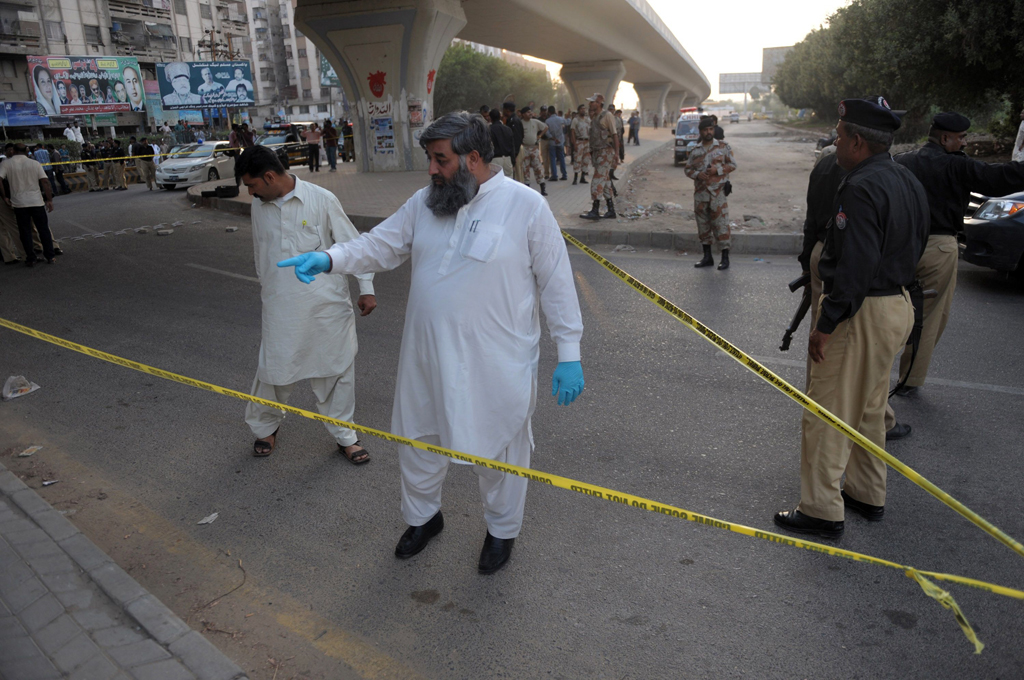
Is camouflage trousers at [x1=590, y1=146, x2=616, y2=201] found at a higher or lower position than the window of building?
lower

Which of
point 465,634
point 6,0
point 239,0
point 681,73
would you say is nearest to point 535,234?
point 465,634

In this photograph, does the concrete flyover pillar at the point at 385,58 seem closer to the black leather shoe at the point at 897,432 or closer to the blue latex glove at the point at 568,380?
the black leather shoe at the point at 897,432

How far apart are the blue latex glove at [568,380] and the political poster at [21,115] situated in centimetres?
4724

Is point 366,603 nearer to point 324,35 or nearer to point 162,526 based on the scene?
point 162,526

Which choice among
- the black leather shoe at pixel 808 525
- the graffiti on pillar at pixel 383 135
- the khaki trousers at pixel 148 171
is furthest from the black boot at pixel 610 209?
the khaki trousers at pixel 148 171

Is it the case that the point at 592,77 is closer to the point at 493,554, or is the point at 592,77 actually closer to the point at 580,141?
the point at 580,141

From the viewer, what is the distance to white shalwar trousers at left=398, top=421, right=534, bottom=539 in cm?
300

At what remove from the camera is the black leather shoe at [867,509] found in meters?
3.33

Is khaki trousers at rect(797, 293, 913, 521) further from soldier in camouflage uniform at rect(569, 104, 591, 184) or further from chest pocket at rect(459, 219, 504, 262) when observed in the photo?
soldier in camouflage uniform at rect(569, 104, 591, 184)

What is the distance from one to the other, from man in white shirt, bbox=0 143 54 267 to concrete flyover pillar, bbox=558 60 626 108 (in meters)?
36.7

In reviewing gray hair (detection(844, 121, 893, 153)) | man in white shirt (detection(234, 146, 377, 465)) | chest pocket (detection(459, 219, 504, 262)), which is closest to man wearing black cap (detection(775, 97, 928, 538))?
Result: gray hair (detection(844, 121, 893, 153))

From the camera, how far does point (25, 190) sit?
9656 millimetres

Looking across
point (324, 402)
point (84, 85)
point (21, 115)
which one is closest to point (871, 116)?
point (324, 402)

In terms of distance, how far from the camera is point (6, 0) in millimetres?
43844
